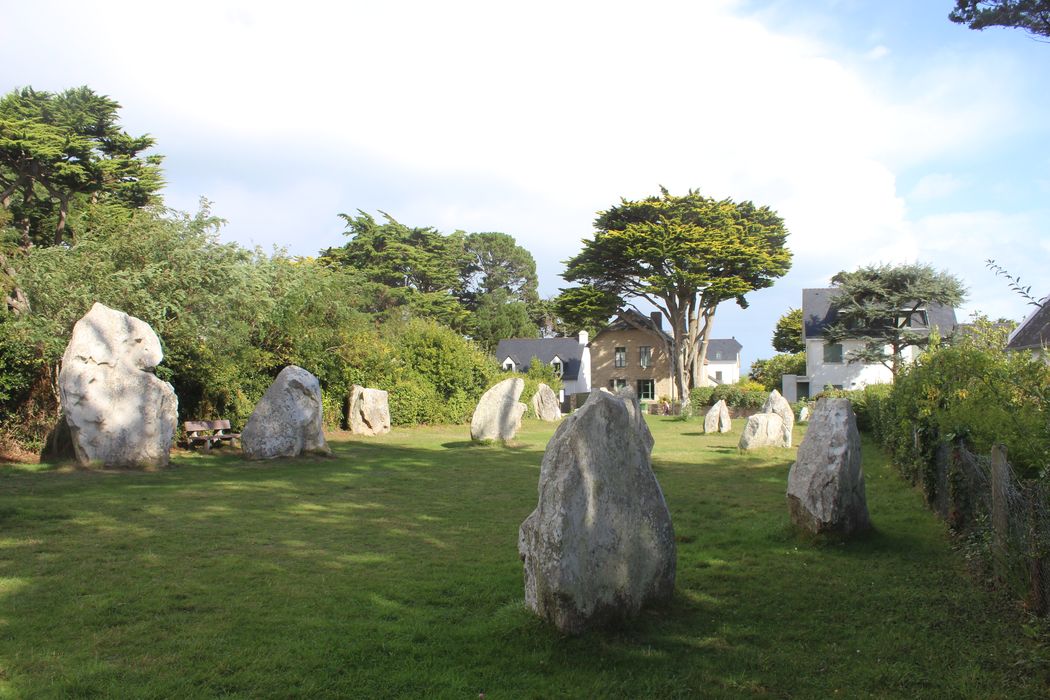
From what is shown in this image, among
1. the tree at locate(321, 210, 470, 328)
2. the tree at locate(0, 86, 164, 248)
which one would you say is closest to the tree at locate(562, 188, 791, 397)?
the tree at locate(321, 210, 470, 328)

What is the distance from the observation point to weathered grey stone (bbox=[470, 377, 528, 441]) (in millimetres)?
Result: 20375

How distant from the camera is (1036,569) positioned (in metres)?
5.00

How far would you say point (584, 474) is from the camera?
17.5ft

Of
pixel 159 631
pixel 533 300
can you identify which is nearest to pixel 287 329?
pixel 159 631

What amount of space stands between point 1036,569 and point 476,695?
4.03 meters

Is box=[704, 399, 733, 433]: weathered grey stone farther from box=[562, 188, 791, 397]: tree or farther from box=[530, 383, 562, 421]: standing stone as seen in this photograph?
box=[562, 188, 791, 397]: tree

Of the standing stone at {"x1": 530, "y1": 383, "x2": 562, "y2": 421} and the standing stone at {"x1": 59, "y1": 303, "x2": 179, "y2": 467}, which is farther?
the standing stone at {"x1": 530, "y1": 383, "x2": 562, "y2": 421}

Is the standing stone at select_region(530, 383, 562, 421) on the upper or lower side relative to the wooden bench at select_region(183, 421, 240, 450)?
upper

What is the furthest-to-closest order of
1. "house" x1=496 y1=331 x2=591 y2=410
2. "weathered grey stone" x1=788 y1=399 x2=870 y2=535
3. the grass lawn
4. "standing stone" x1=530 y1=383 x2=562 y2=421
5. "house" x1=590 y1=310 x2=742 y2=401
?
"house" x1=496 y1=331 x2=591 y2=410
"house" x1=590 y1=310 x2=742 y2=401
"standing stone" x1=530 y1=383 x2=562 y2=421
"weathered grey stone" x1=788 y1=399 x2=870 y2=535
the grass lawn

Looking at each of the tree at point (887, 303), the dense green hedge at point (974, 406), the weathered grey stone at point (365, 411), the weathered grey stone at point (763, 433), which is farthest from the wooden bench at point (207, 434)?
the tree at point (887, 303)

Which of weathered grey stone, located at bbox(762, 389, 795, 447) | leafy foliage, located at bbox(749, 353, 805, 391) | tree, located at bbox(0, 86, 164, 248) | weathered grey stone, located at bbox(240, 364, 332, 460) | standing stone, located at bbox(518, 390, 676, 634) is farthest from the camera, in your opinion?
leafy foliage, located at bbox(749, 353, 805, 391)

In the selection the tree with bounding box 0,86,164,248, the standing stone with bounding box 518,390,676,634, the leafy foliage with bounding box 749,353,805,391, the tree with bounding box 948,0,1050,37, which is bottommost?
the standing stone with bounding box 518,390,676,634

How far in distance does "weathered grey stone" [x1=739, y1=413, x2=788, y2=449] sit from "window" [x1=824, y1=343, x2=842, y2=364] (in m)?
24.5

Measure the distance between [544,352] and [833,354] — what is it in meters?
22.9
